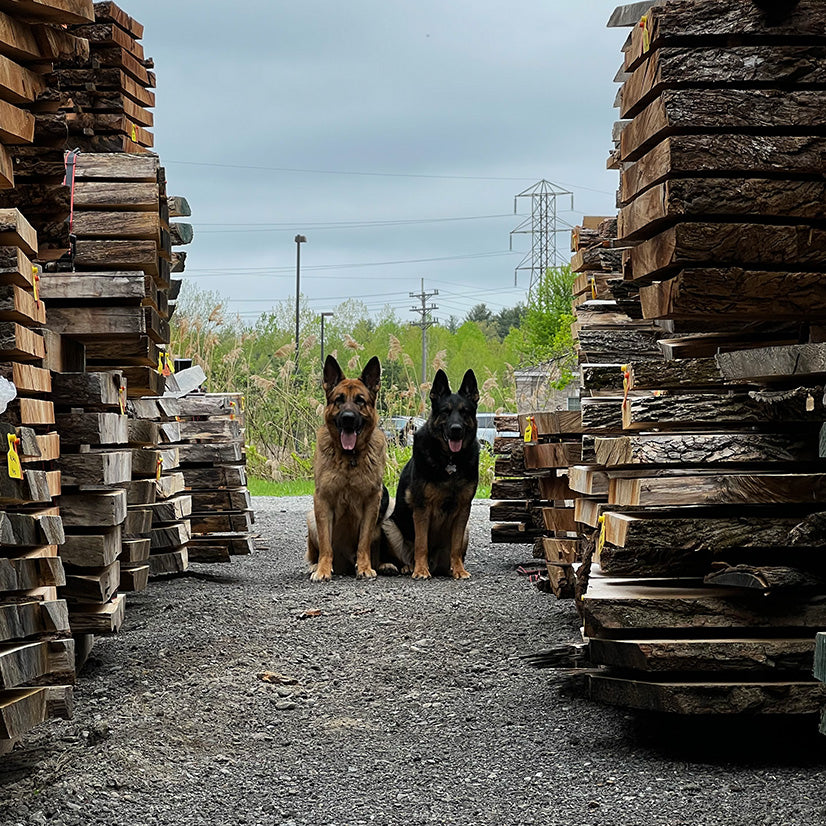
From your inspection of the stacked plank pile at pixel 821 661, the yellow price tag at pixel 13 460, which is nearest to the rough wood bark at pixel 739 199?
the stacked plank pile at pixel 821 661

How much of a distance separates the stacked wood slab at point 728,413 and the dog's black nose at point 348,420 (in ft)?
16.8

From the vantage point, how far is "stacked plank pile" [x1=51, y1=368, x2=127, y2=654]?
5582 mm

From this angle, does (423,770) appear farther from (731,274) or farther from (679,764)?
(731,274)

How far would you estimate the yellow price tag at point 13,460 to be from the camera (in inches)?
155

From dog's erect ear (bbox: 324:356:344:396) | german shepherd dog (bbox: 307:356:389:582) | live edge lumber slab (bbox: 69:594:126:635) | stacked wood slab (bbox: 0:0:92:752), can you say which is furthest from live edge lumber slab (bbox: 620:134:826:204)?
dog's erect ear (bbox: 324:356:344:396)

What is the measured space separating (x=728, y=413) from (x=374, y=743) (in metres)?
2.17

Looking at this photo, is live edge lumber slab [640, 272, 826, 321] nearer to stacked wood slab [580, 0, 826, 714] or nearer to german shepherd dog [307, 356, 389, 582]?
stacked wood slab [580, 0, 826, 714]

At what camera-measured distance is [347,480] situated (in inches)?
381

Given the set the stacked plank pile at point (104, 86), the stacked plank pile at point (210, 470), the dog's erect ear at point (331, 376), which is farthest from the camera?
the stacked plank pile at point (210, 470)

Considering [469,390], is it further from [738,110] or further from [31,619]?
[31,619]

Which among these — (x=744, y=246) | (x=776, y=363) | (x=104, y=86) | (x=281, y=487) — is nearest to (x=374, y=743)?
(x=776, y=363)

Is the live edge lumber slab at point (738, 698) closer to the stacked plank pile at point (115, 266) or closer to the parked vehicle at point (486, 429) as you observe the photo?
the stacked plank pile at point (115, 266)

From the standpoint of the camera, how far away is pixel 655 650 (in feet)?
14.2

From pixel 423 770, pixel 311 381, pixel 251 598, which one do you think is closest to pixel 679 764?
pixel 423 770
